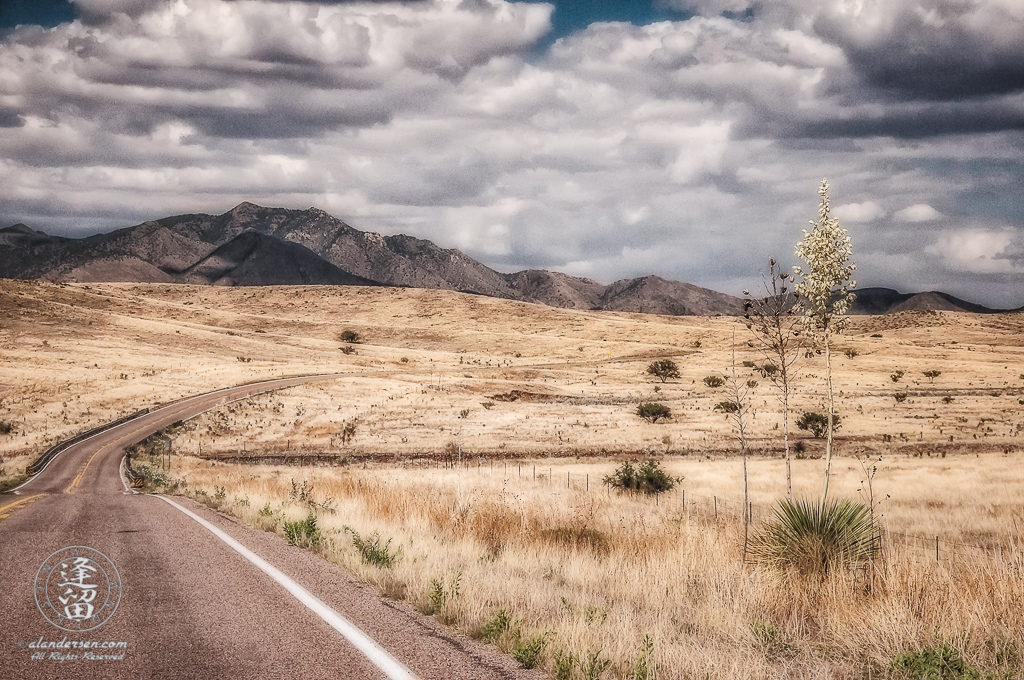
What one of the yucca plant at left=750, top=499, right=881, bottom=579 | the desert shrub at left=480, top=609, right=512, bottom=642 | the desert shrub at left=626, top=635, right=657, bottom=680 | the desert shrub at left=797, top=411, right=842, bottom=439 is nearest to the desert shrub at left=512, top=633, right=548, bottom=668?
the desert shrub at left=480, top=609, right=512, bottom=642

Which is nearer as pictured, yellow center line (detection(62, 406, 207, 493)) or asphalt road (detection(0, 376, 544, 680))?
asphalt road (detection(0, 376, 544, 680))

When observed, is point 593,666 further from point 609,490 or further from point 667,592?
point 609,490

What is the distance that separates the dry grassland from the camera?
6.23 m

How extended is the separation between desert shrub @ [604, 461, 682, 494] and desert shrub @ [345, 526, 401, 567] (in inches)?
710

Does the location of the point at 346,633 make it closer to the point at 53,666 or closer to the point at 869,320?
the point at 53,666

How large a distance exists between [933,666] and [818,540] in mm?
3569

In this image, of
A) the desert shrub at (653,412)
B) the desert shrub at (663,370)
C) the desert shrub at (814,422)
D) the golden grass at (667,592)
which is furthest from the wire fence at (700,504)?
the desert shrub at (663,370)

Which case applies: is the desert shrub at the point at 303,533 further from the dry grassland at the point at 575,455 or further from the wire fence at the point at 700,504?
the wire fence at the point at 700,504

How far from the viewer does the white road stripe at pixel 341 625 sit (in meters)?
4.77

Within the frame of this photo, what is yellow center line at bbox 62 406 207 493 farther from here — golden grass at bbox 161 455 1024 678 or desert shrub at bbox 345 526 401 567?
golden grass at bbox 161 455 1024 678

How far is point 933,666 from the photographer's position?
16.5 ft

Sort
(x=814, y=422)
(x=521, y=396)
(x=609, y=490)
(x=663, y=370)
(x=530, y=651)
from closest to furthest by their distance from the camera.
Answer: (x=530, y=651)
(x=609, y=490)
(x=814, y=422)
(x=521, y=396)
(x=663, y=370)

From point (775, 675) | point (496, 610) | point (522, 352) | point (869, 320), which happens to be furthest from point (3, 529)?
point (869, 320)

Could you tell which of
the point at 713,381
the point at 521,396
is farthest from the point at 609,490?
the point at 713,381
